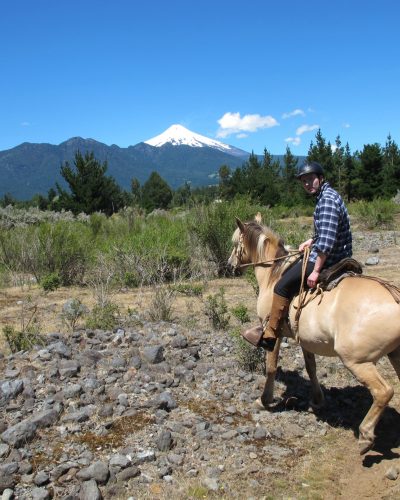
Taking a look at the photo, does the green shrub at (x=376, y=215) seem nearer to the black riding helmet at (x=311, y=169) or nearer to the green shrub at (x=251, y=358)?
the green shrub at (x=251, y=358)

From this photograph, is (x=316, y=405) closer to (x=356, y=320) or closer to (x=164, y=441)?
(x=356, y=320)

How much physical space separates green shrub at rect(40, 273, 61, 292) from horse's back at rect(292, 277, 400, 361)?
798 centimetres

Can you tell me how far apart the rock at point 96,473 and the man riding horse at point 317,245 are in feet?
6.76

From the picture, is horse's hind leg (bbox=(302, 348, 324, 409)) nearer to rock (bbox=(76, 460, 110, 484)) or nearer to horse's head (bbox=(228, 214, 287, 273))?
horse's head (bbox=(228, 214, 287, 273))

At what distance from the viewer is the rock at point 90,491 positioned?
3.52 metres

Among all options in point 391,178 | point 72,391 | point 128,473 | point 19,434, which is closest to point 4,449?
point 19,434

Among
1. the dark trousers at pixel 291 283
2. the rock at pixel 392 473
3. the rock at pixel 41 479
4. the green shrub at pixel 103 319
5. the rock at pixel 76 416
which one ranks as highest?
the dark trousers at pixel 291 283

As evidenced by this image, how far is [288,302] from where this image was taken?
4730mm

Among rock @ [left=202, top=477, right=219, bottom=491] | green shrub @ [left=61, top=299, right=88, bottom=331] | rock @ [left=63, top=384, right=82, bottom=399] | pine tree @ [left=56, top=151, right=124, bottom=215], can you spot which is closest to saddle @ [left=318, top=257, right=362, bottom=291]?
rock @ [left=202, top=477, right=219, bottom=491]

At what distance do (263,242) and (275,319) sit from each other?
996mm

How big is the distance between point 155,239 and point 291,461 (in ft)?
28.1

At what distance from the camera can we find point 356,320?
394cm

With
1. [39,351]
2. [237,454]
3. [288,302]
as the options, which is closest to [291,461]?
[237,454]

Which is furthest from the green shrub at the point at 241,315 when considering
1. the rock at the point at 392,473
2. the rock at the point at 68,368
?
the rock at the point at 392,473
